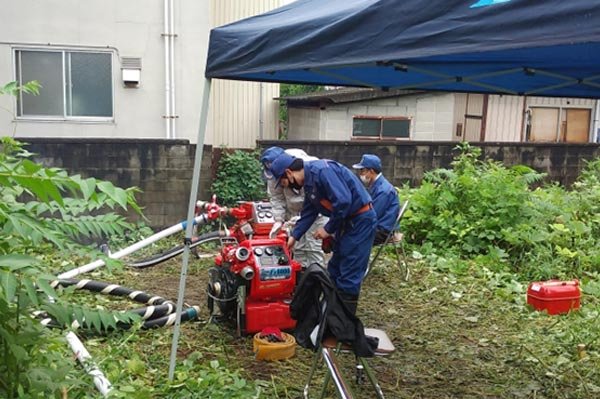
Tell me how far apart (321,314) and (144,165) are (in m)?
5.03

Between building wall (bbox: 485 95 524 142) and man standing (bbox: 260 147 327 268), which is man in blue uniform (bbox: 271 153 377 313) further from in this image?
building wall (bbox: 485 95 524 142)

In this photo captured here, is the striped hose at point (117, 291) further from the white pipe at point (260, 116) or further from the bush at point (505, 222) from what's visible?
the white pipe at point (260, 116)

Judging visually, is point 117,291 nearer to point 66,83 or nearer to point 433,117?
point 66,83

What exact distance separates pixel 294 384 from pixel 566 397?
1757 millimetres

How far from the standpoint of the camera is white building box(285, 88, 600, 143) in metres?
11.9

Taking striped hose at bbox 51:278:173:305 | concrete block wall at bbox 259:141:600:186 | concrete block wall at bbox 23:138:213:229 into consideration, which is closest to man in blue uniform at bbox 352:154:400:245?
striped hose at bbox 51:278:173:305

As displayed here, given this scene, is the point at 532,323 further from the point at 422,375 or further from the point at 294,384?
the point at 294,384

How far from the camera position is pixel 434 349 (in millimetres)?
4512

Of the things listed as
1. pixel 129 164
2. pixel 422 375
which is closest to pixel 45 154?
pixel 129 164

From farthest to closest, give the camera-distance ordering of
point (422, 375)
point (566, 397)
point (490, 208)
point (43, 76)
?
point (43, 76) < point (490, 208) < point (422, 375) < point (566, 397)

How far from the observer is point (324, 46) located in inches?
111

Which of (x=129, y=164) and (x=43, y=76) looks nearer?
(x=129, y=164)

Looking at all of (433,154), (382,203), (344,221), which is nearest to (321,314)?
(344,221)

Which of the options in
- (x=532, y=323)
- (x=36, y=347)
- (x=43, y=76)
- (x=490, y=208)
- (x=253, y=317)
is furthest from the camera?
(x=43, y=76)
